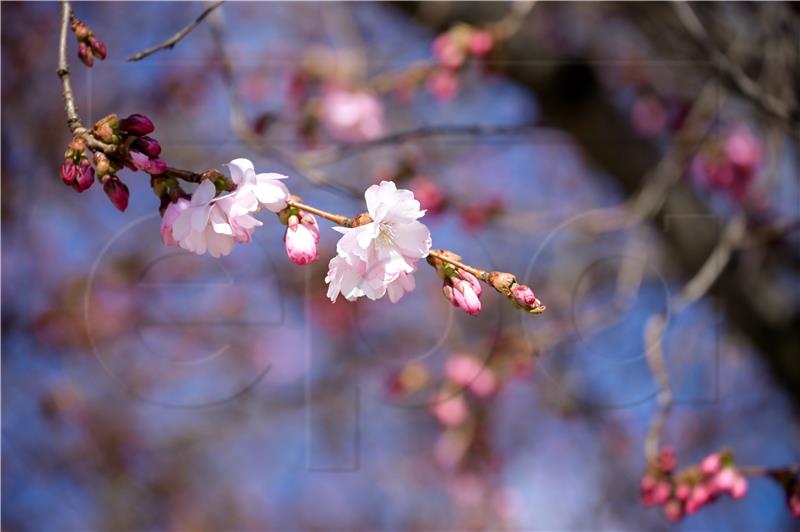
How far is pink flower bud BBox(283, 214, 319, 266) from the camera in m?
0.63

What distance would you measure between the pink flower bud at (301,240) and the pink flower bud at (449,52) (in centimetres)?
90

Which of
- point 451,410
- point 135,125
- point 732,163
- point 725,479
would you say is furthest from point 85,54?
point 732,163

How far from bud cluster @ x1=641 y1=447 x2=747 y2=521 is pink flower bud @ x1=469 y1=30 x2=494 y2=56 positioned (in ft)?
2.57

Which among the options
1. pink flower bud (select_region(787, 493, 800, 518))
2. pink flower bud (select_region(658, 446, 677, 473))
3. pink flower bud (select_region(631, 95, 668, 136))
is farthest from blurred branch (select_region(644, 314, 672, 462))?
pink flower bud (select_region(631, 95, 668, 136))

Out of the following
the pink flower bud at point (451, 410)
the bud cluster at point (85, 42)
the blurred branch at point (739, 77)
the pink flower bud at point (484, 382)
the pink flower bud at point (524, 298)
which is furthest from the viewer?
the pink flower bud at point (451, 410)

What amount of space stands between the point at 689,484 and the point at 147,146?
856 millimetres

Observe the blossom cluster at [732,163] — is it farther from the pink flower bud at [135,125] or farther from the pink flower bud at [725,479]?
the pink flower bud at [135,125]

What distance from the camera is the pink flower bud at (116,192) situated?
63 centimetres

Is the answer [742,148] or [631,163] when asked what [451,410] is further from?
[742,148]

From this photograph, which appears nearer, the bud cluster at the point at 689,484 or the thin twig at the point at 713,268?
the bud cluster at the point at 689,484

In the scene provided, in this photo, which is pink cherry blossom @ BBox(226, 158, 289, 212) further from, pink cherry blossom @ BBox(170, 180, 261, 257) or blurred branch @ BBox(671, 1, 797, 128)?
blurred branch @ BBox(671, 1, 797, 128)

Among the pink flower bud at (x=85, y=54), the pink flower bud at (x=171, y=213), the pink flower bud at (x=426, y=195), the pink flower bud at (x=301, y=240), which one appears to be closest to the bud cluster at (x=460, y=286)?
the pink flower bud at (x=301, y=240)

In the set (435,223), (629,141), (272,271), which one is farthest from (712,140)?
(272,271)

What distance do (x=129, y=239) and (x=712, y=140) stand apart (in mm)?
Result: 1395
